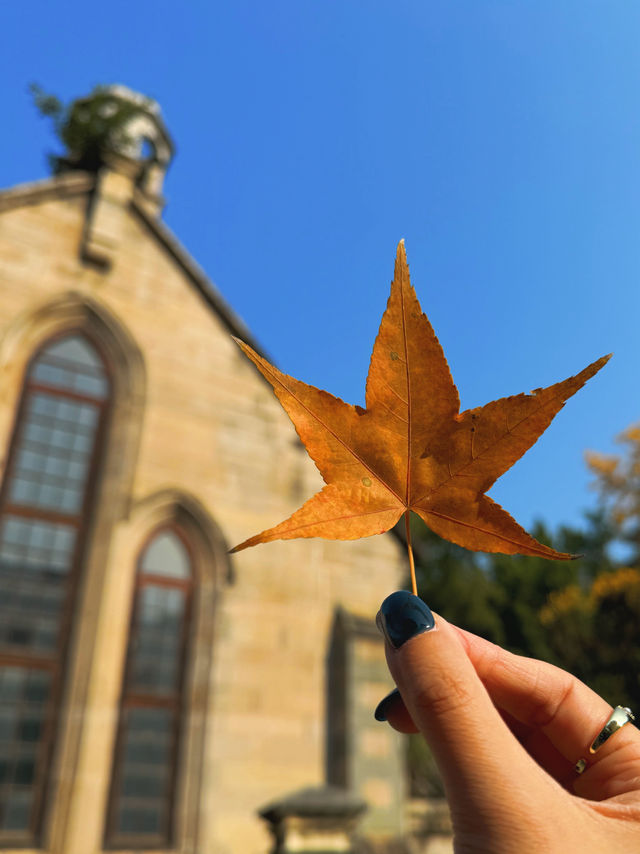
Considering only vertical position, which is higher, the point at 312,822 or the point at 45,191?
the point at 45,191

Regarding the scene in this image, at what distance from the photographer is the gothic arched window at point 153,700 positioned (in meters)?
6.89

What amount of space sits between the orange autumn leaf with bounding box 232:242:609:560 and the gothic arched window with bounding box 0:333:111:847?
7.16 m

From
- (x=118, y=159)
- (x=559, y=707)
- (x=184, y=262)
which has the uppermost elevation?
(x=118, y=159)

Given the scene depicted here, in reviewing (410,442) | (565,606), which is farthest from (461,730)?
(565,606)

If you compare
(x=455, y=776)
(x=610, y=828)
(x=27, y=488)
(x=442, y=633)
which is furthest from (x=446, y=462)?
(x=27, y=488)

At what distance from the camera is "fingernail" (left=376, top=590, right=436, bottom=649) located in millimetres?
1088

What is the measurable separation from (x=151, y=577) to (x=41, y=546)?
1.39 m

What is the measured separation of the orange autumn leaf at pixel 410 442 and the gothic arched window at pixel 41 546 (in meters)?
7.16

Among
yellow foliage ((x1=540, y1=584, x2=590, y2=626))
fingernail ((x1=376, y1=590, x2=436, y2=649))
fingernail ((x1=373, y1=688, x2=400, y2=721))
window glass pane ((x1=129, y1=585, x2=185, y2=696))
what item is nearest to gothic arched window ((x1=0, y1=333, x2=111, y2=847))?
window glass pane ((x1=129, y1=585, x2=185, y2=696))

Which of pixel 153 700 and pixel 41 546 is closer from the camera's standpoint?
pixel 153 700

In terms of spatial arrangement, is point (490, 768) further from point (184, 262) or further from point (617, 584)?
point (617, 584)

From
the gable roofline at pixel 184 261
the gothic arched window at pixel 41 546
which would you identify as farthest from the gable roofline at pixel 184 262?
the gothic arched window at pixel 41 546

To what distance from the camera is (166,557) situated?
808cm

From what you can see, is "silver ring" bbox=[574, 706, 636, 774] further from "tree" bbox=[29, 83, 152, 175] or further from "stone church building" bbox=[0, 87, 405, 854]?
"tree" bbox=[29, 83, 152, 175]
